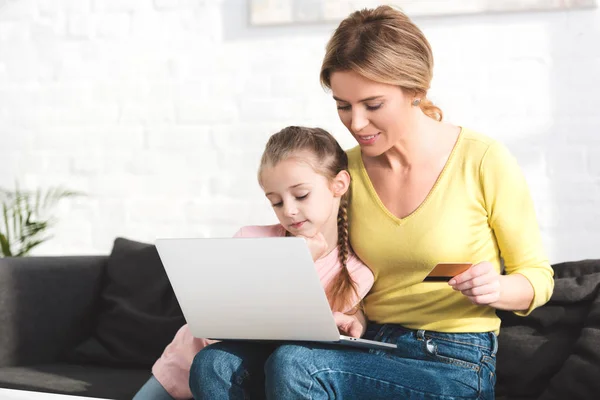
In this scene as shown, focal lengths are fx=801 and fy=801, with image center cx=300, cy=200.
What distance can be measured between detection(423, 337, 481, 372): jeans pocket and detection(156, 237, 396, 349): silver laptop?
0.36ft

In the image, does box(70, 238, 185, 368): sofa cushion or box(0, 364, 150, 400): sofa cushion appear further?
box(70, 238, 185, 368): sofa cushion

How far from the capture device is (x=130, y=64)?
10.5 feet

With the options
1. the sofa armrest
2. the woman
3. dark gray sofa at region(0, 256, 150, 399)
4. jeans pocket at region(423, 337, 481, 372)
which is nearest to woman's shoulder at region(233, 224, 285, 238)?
the woman

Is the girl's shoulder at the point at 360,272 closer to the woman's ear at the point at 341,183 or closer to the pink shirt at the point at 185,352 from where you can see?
the pink shirt at the point at 185,352

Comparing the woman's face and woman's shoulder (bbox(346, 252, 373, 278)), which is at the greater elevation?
the woman's face

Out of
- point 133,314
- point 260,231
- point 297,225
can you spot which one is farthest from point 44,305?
point 297,225

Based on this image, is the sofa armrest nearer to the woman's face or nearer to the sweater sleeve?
the woman's face

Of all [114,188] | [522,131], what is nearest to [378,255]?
[522,131]

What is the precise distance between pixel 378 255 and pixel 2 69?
2198mm

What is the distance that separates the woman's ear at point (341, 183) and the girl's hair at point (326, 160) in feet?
0.04

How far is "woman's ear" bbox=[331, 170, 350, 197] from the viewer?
1.91 metres

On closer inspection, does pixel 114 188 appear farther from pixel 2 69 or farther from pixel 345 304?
pixel 345 304

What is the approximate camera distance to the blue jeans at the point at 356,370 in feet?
5.27

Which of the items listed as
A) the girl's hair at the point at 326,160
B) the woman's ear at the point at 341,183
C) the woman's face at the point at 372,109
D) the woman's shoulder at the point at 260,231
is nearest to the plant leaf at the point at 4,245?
the woman's shoulder at the point at 260,231
